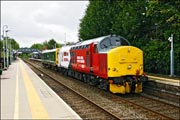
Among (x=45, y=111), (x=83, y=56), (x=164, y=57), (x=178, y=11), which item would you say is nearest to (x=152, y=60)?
(x=164, y=57)

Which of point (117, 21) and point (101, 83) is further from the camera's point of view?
point (117, 21)

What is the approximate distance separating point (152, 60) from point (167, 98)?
12913 millimetres

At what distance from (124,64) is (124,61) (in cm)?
16

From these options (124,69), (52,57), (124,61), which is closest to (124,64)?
(124,61)

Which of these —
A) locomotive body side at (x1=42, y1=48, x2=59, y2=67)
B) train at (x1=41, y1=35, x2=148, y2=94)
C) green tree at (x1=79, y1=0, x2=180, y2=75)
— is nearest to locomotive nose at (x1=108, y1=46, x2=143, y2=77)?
train at (x1=41, y1=35, x2=148, y2=94)

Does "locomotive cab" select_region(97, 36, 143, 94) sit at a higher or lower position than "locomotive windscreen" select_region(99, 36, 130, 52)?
lower

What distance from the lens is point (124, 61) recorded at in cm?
1708

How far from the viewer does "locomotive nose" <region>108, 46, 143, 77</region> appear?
16.7 m

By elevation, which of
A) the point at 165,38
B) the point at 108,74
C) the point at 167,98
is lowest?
the point at 167,98

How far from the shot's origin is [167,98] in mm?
16469

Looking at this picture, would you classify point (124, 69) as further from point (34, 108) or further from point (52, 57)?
point (52, 57)

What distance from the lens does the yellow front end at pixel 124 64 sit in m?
16.7

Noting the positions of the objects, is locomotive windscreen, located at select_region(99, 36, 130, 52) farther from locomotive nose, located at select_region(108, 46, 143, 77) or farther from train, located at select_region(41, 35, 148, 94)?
locomotive nose, located at select_region(108, 46, 143, 77)

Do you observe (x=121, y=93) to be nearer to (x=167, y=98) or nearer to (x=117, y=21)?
(x=167, y=98)
